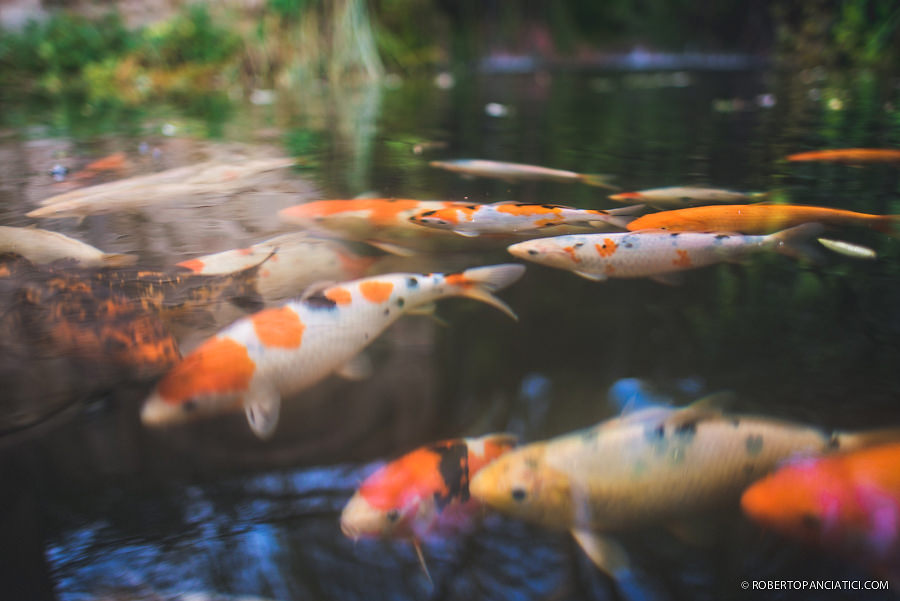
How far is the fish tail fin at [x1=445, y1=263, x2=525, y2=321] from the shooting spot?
1.23 m

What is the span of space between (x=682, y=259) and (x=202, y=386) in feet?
3.32

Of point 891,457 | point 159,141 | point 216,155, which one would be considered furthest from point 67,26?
point 891,457

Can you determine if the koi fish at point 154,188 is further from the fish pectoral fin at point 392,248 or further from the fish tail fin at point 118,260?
the fish pectoral fin at point 392,248

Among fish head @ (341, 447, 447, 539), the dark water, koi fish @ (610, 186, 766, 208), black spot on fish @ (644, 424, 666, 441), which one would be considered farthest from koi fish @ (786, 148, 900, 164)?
fish head @ (341, 447, 447, 539)

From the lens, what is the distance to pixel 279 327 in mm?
1106

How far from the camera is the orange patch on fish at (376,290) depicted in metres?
1.23

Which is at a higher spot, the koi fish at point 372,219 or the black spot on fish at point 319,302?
the koi fish at point 372,219

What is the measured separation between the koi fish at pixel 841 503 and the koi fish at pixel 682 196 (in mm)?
1107

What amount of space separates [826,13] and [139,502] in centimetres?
890

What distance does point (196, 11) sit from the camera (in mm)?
7969

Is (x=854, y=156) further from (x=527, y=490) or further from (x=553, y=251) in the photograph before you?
(x=527, y=490)

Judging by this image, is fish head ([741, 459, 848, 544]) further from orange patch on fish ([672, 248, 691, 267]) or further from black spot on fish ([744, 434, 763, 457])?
orange patch on fish ([672, 248, 691, 267])

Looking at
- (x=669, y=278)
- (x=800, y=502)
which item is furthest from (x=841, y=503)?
(x=669, y=278)

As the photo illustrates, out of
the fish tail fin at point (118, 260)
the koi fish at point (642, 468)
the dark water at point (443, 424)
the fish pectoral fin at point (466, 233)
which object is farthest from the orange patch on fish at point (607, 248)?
the fish tail fin at point (118, 260)
